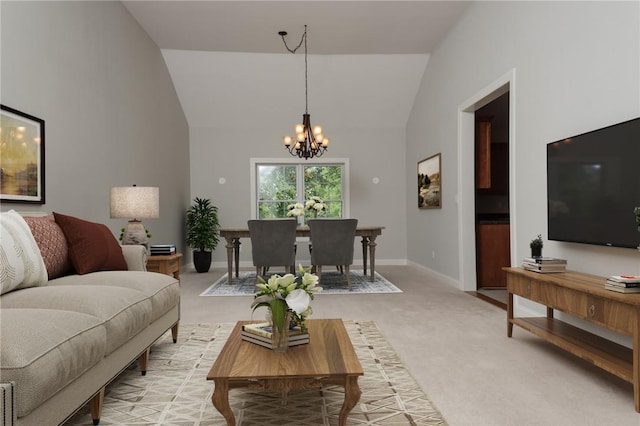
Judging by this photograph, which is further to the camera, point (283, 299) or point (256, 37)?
point (256, 37)

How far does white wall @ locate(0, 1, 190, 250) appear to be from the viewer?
3377 mm

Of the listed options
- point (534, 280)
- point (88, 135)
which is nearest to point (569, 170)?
point (534, 280)

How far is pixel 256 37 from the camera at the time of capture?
245 inches

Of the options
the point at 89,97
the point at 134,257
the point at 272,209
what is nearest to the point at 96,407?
the point at 134,257

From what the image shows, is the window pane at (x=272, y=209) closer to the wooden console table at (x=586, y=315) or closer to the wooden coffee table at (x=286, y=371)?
the wooden console table at (x=586, y=315)

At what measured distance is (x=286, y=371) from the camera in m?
1.75

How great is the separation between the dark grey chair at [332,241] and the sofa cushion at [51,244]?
118 inches

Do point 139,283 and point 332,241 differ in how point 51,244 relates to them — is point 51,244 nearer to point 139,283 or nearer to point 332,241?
point 139,283

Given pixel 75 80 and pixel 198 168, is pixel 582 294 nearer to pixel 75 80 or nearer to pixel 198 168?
pixel 75 80

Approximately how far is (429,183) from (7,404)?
6043 mm

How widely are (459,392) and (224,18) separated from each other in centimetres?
500

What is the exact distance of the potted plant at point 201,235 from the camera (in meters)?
7.39

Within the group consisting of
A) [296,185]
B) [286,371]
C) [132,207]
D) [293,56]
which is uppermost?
[293,56]

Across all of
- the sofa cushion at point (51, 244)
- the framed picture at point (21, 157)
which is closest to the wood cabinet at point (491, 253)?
the sofa cushion at point (51, 244)
